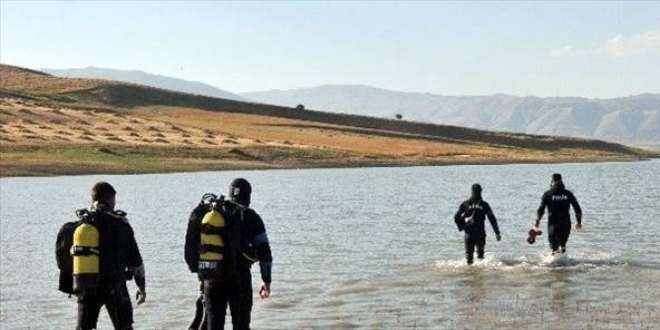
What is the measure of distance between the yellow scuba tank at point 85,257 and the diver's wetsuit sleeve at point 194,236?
1226 millimetres

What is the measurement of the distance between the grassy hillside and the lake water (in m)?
38.8

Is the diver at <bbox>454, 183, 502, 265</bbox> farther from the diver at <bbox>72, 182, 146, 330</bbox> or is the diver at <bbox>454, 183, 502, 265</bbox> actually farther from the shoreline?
the shoreline

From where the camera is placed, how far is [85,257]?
13.1m

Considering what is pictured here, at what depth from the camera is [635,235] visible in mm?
34938

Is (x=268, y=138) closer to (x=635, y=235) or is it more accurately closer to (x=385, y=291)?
(x=635, y=235)

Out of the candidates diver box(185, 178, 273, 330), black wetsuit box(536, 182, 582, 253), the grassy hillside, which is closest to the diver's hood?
diver box(185, 178, 273, 330)

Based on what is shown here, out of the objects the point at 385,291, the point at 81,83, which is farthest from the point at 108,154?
the point at 81,83

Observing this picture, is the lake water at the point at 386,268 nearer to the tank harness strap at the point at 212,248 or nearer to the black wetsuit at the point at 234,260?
the black wetsuit at the point at 234,260

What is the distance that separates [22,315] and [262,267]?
860 centimetres

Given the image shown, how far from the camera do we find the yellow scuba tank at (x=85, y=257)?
42.9 feet

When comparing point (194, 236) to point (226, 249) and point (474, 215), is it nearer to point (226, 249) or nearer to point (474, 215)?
point (226, 249)

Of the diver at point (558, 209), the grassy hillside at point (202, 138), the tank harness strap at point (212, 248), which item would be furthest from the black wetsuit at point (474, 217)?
the grassy hillside at point (202, 138)

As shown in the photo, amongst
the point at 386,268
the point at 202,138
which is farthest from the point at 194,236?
the point at 202,138

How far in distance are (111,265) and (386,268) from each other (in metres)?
14.3
